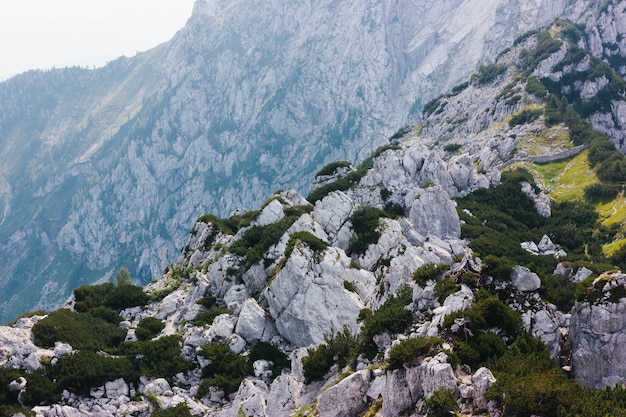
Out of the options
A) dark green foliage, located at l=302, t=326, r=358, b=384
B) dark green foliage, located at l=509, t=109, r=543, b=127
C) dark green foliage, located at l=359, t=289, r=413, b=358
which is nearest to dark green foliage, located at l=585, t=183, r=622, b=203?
dark green foliage, located at l=509, t=109, r=543, b=127

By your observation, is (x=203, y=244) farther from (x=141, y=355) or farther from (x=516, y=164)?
(x=516, y=164)

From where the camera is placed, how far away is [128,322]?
52.7 metres

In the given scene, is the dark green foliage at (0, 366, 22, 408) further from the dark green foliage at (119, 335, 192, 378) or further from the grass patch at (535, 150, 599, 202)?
the grass patch at (535, 150, 599, 202)

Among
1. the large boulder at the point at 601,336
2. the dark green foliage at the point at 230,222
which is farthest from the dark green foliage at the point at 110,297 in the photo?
the large boulder at the point at 601,336

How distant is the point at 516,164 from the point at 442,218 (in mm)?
44513

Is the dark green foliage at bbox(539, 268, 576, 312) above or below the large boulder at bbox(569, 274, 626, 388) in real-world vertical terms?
below

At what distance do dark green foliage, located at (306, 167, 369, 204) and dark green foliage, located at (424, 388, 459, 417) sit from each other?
180 ft

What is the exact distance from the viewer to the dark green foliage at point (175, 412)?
35969 mm

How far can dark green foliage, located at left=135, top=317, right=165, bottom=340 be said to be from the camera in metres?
48.5

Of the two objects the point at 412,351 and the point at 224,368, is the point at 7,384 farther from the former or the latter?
the point at 412,351

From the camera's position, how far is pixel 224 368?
42.8m

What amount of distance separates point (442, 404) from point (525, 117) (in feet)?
397

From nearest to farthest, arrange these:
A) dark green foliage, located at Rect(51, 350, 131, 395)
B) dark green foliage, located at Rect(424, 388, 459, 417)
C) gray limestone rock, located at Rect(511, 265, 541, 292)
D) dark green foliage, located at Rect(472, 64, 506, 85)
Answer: dark green foliage, located at Rect(424, 388, 459, 417) < gray limestone rock, located at Rect(511, 265, 541, 292) < dark green foliage, located at Rect(51, 350, 131, 395) < dark green foliage, located at Rect(472, 64, 506, 85)

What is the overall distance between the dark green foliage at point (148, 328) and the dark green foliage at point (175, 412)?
12.9 metres
